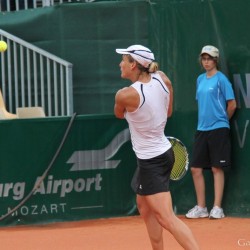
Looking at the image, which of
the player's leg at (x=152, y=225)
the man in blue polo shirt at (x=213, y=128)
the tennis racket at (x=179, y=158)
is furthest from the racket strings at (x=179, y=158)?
the player's leg at (x=152, y=225)

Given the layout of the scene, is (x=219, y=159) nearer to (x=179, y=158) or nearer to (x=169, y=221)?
(x=179, y=158)

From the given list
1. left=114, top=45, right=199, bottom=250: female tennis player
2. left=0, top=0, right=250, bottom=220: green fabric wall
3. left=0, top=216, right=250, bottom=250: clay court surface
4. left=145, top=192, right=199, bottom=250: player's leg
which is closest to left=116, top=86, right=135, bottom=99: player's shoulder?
left=114, top=45, right=199, bottom=250: female tennis player

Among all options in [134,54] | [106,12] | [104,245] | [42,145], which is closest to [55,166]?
[42,145]

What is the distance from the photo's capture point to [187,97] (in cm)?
945

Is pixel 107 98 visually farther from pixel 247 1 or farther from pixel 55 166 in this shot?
pixel 247 1

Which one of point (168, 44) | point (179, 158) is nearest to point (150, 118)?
point (179, 158)

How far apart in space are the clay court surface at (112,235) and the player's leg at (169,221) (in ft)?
4.52

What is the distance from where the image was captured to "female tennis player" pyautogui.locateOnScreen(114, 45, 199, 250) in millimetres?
6215

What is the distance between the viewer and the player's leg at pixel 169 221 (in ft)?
20.3

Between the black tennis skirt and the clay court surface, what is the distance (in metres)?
1.39

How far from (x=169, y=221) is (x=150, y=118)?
75cm

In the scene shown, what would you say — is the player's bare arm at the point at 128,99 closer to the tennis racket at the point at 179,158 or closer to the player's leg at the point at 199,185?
the tennis racket at the point at 179,158

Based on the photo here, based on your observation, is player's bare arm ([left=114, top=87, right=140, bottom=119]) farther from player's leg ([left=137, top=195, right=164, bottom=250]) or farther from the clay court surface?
the clay court surface

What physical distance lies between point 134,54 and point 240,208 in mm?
3292
